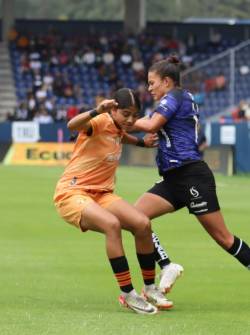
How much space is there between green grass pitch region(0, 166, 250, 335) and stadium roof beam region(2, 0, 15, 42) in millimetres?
32539

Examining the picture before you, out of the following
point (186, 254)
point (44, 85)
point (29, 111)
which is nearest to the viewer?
point (186, 254)

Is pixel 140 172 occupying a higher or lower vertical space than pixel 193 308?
lower

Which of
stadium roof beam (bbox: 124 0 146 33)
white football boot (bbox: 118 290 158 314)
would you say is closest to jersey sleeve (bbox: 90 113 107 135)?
white football boot (bbox: 118 290 158 314)

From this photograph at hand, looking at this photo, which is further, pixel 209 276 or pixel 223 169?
A: pixel 223 169

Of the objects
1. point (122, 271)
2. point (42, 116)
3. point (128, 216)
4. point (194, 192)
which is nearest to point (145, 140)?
point (194, 192)

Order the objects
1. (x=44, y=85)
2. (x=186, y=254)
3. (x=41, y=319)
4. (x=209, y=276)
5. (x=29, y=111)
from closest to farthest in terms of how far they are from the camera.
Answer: (x=41, y=319)
(x=209, y=276)
(x=186, y=254)
(x=29, y=111)
(x=44, y=85)

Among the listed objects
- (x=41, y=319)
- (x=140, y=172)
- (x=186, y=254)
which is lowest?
(x=140, y=172)

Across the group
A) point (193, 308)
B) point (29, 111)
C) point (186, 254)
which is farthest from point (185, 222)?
point (29, 111)

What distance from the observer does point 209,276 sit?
38.5ft

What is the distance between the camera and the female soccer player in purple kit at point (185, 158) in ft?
31.9

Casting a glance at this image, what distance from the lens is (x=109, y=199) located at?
9.59 meters

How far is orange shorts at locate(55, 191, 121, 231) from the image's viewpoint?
9.34 metres

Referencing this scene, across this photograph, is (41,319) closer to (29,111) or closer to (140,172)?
(140,172)

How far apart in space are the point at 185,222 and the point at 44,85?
29703 millimetres
